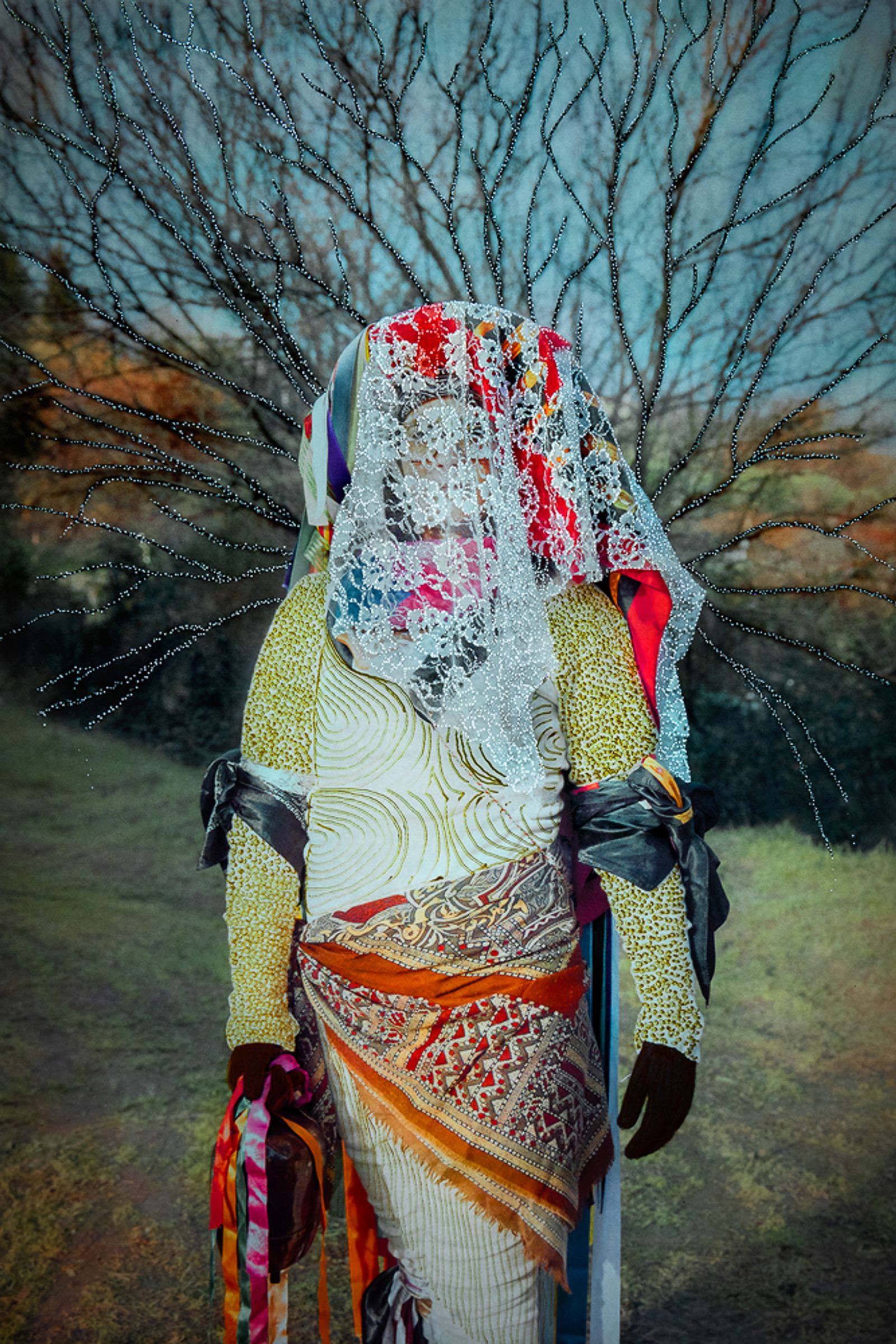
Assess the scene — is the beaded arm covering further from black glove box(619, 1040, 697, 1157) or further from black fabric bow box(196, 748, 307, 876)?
black fabric bow box(196, 748, 307, 876)

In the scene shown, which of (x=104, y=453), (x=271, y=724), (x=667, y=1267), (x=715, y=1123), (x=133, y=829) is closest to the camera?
(x=271, y=724)

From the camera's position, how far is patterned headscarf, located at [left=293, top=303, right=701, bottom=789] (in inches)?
36.8

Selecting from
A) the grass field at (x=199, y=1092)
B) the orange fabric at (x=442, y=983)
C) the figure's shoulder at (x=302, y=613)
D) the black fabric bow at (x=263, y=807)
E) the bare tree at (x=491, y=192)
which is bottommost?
the grass field at (x=199, y=1092)

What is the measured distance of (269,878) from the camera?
109cm

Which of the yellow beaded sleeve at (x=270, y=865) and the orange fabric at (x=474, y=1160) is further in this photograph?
the yellow beaded sleeve at (x=270, y=865)

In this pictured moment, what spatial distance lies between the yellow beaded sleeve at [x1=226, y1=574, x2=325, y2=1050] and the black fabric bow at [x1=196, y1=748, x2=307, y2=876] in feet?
0.04

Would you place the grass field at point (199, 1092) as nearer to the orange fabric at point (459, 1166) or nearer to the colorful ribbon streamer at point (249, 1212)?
the colorful ribbon streamer at point (249, 1212)

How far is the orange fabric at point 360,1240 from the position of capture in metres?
1.04

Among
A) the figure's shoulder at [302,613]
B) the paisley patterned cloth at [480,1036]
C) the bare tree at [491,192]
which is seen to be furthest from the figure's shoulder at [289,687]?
the bare tree at [491,192]

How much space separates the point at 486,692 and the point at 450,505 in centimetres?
18

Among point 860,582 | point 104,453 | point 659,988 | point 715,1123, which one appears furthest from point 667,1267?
point 104,453

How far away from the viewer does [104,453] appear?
7.29 ft

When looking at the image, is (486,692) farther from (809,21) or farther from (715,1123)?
(809,21)

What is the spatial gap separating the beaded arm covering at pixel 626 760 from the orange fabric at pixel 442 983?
0.26ft
